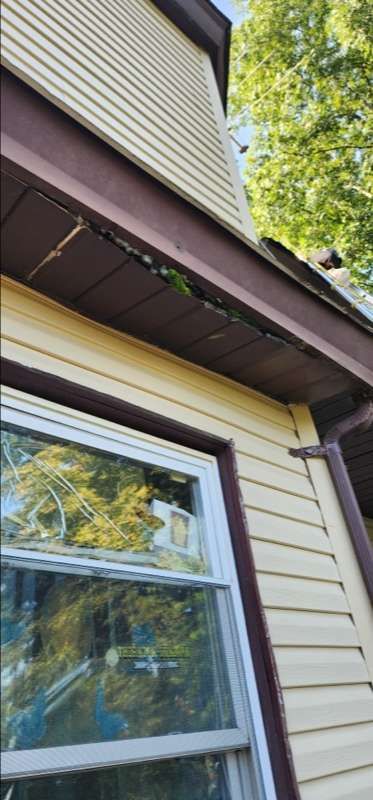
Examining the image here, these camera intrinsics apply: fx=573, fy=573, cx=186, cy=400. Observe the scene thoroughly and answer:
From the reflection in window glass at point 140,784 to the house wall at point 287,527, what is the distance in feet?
1.14

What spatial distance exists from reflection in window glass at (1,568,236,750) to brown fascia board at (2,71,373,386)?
98 cm

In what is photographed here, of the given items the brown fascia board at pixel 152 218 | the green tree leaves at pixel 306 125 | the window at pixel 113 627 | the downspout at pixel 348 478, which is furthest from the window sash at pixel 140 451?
the green tree leaves at pixel 306 125

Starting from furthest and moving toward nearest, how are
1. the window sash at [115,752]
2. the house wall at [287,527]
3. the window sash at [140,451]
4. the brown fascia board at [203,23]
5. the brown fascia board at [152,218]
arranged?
the brown fascia board at [203,23], the house wall at [287,527], the window sash at [140,451], the brown fascia board at [152,218], the window sash at [115,752]

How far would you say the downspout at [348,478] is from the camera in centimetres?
246

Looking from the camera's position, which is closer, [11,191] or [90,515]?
[11,191]

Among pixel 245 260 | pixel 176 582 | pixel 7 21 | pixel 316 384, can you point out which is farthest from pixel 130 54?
pixel 176 582

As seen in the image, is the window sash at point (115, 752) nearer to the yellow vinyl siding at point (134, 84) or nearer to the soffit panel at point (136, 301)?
the soffit panel at point (136, 301)

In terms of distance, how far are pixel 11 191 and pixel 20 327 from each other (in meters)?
0.39

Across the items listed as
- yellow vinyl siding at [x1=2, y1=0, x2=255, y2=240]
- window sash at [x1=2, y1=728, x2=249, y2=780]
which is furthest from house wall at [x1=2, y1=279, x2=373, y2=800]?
yellow vinyl siding at [x1=2, y1=0, x2=255, y2=240]

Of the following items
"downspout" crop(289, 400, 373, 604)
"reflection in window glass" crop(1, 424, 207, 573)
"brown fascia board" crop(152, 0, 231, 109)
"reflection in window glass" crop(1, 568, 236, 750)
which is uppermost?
"brown fascia board" crop(152, 0, 231, 109)

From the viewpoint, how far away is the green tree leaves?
34.5 ft

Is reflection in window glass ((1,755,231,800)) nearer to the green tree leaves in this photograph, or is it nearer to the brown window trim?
the brown window trim

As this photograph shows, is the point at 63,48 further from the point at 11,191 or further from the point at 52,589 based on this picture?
the point at 52,589

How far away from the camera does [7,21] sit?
2.54 m
